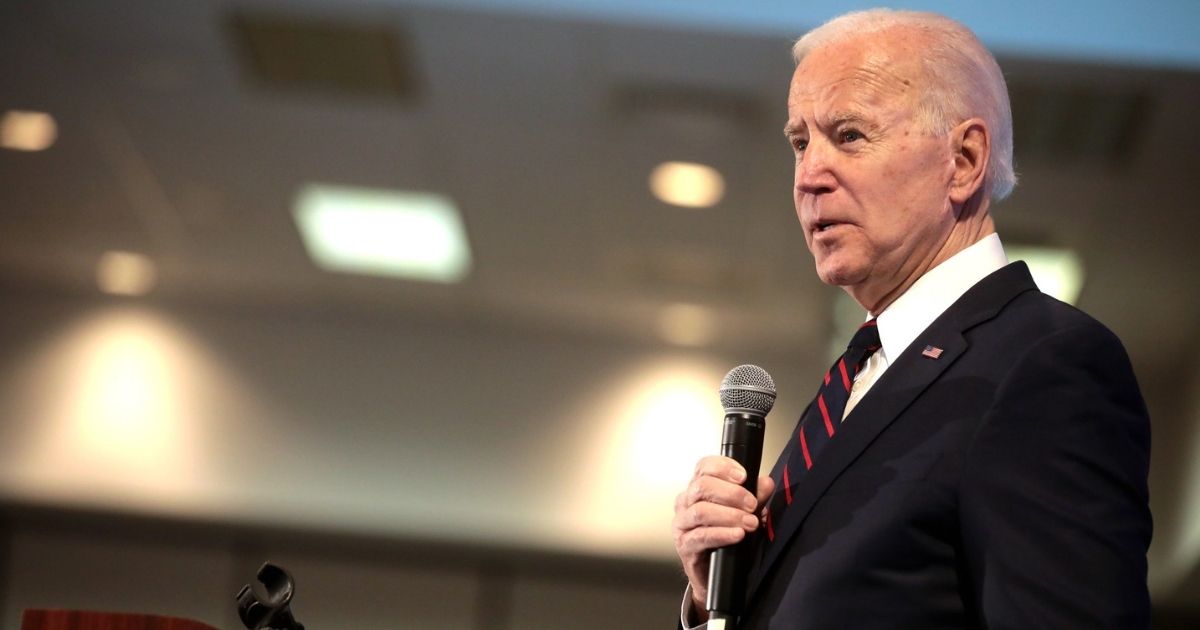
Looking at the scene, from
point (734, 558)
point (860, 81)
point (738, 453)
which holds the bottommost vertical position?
point (734, 558)

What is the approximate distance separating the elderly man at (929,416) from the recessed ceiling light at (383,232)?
4.08 m

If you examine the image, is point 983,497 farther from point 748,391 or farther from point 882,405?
point 748,391

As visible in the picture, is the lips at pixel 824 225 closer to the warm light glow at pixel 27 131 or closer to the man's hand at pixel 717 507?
the man's hand at pixel 717 507

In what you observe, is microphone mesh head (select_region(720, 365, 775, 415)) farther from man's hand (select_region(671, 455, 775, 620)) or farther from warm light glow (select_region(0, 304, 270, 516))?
warm light glow (select_region(0, 304, 270, 516))

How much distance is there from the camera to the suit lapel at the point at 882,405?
54.8 inches

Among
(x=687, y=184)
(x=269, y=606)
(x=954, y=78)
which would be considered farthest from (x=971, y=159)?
(x=687, y=184)

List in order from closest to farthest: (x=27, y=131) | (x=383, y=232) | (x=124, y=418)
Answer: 1. (x=27, y=131)
2. (x=383, y=232)
3. (x=124, y=418)

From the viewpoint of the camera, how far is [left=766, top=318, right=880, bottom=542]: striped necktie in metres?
1.50

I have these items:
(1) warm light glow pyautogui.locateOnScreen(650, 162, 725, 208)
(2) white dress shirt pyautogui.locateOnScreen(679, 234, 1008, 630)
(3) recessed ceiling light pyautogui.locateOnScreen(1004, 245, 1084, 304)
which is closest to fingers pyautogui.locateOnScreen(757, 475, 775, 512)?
(2) white dress shirt pyautogui.locateOnScreen(679, 234, 1008, 630)

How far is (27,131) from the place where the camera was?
554cm

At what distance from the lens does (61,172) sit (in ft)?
18.9

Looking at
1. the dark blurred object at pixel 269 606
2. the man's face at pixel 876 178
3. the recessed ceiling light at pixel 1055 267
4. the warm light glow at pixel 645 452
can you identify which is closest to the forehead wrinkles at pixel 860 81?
the man's face at pixel 876 178

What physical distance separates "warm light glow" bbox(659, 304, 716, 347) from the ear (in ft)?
15.5

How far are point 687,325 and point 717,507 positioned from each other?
16.8 ft
